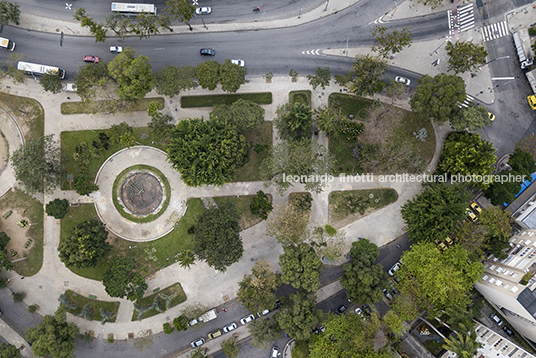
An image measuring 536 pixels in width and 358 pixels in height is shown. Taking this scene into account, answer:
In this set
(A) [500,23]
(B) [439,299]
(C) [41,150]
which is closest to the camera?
(B) [439,299]

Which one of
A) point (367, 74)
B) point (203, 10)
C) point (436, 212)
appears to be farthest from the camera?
point (203, 10)

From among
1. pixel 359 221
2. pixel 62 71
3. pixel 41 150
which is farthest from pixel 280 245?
pixel 62 71

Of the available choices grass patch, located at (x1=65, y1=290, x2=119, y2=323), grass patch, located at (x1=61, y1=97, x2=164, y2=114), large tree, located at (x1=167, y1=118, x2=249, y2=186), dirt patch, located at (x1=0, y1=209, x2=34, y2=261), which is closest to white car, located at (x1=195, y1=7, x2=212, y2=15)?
grass patch, located at (x1=61, y1=97, x2=164, y2=114)

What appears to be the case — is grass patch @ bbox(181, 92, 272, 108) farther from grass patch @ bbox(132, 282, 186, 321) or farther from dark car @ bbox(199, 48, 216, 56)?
grass patch @ bbox(132, 282, 186, 321)

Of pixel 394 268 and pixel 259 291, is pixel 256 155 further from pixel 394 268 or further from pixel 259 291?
pixel 394 268

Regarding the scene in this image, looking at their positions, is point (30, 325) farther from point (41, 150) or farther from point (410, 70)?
point (410, 70)

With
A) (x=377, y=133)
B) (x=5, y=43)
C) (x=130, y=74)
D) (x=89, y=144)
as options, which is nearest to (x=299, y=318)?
(x=377, y=133)
